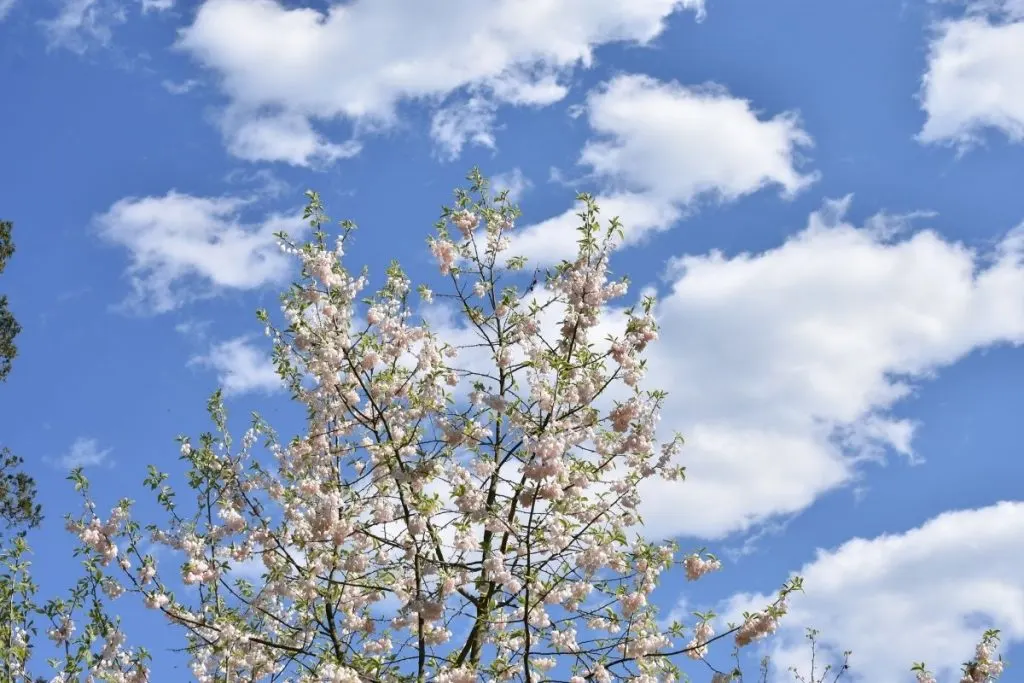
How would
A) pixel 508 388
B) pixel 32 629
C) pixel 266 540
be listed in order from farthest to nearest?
1. pixel 32 629
2. pixel 508 388
3. pixel 266 540

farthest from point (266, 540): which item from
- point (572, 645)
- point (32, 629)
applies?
point (32, 629)

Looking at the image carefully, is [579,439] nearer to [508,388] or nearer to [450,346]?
[508,388]

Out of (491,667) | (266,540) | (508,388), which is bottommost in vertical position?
(491,667)

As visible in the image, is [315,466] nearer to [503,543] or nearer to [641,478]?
[503,543]

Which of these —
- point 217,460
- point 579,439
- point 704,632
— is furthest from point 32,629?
point 704,632

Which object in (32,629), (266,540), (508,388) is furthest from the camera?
(32,629)

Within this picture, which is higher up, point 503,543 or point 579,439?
point 579,439

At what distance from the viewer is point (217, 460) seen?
9.40 meters

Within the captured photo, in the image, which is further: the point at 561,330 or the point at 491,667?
the point at 561,330

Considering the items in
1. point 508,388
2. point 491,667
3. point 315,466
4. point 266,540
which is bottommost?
point 491,667

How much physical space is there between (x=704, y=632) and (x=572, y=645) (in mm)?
1114

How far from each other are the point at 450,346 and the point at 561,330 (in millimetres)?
1017

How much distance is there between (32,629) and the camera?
10859 mm

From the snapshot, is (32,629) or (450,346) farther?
(32,629)
